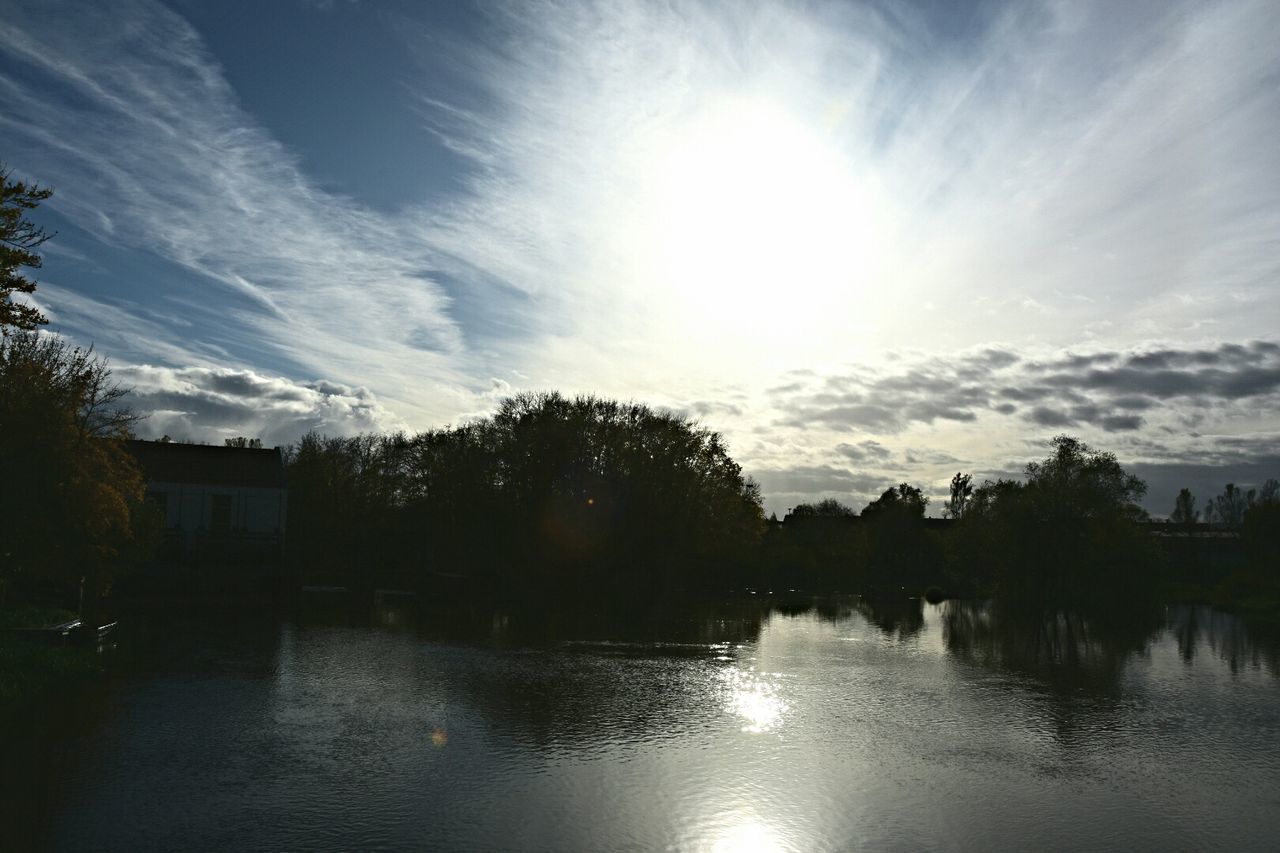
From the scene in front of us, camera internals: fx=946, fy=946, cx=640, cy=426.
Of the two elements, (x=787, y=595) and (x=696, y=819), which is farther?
(x=787, y=595)

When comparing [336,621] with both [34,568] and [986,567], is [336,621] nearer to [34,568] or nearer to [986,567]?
[34,568]

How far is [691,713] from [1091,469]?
55740 millimetres

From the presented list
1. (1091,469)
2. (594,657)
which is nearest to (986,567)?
(1091,469)

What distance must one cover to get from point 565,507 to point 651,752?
5534 centimetres

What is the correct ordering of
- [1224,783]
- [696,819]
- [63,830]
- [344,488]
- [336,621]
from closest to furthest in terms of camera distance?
[63,830], [696,819], [1224,783], [336,621], [344,488]

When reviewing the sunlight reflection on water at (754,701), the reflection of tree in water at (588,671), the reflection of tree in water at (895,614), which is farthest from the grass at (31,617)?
the reflection of tree in water at (895,614)

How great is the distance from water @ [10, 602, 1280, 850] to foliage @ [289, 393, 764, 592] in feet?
125

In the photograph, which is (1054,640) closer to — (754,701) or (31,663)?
(754,701)

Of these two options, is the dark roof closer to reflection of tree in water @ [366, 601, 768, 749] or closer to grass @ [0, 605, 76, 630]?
reflection of tree in water @ [366, 601, 768, 749]

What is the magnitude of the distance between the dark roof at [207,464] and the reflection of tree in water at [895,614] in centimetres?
4561

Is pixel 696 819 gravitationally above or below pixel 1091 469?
below

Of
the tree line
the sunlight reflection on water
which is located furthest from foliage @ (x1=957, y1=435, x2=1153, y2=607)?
the sunlight reflection on water

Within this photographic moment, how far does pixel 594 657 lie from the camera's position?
32062 mm

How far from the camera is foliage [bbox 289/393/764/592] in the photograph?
72812mm
